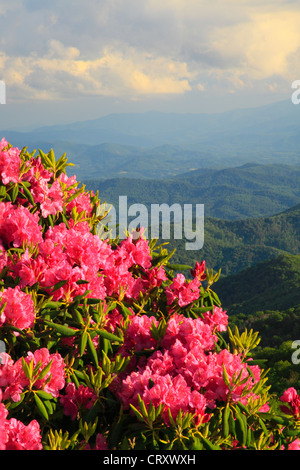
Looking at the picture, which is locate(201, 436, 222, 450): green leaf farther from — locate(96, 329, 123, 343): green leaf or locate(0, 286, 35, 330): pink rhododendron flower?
locate(0, 286, 35, 330): pink rhododendron flower

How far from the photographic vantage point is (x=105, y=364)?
3.14 metres

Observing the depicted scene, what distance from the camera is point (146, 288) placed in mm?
4379

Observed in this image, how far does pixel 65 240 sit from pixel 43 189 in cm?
74

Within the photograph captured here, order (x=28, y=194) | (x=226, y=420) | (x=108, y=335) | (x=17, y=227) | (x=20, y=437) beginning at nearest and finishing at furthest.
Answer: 1. (x=20, y=437)
2. (x=226, y=420)
3. (x=108, y=335)
4. (x=17, y=227)
5. (x=28, y=194)

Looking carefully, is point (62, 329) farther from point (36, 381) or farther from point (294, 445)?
point (294, 445)

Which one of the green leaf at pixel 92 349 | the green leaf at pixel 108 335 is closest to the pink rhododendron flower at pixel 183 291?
the green leaf at pixel 108 335

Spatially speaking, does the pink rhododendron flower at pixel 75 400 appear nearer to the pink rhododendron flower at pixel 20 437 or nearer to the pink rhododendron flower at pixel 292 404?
the pink rhododendron flower at pixel 20 437

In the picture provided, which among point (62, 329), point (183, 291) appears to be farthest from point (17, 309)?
point (183, 291)

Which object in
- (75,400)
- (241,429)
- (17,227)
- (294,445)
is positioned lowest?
(294,445)

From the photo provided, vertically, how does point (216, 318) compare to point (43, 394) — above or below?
above

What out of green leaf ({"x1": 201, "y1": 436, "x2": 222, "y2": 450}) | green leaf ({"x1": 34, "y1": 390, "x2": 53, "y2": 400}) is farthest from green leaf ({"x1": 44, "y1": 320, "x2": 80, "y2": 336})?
green leaf ({"x1": 201, "y1": 436, "x2": 222, "y2": 450})

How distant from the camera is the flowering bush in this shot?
2943mm

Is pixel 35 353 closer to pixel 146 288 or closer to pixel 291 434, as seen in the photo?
pixel 146 288

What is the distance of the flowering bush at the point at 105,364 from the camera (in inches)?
116
